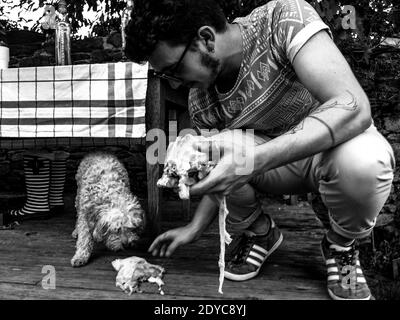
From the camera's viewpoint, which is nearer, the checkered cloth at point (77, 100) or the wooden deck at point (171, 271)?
the wooden deck at point (171, 271)

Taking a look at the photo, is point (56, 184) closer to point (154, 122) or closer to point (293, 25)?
point (154, 122)

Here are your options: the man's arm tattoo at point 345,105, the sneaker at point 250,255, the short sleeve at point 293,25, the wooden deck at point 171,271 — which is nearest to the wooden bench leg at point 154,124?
the wooden deck at point 171,271

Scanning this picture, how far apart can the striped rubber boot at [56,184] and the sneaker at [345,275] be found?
209 cm

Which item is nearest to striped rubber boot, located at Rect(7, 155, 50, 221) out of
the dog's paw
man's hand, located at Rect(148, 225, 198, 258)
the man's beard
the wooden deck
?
the wooden deck

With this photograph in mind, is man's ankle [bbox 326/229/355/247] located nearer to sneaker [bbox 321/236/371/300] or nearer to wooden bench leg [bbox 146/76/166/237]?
sneaker [bbox 321/236/371/300]

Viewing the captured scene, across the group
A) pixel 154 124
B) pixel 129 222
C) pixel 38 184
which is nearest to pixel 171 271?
pixel 129 222

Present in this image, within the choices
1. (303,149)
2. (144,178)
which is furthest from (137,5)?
(144,178)

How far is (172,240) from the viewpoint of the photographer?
1.63 meters

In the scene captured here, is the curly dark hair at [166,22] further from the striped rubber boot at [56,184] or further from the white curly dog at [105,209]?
the striped rubber boot at [56,184]

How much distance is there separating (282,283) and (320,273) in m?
0.19

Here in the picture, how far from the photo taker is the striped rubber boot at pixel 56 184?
2.88 metres

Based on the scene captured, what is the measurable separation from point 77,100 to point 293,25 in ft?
3.85

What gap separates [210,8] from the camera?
1336mm

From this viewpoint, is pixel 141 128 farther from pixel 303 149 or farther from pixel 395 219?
pixel 395 219
